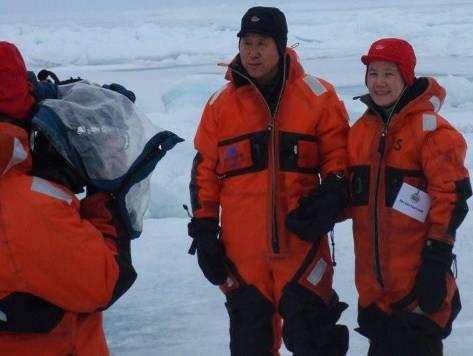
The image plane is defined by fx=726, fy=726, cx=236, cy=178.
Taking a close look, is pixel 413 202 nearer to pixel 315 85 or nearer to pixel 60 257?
pixel 315 85

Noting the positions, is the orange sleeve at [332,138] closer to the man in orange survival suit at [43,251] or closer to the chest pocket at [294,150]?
the chest pocket at [294,150]

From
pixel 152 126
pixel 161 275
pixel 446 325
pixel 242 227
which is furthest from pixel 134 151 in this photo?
pixel 161 275

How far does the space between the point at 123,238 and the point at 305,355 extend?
0.77 m

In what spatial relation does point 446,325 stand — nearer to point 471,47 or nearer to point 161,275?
point 161,275

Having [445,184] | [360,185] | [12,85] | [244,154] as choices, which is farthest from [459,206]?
[12,85]

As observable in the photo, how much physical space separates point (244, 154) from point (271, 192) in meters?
0.14

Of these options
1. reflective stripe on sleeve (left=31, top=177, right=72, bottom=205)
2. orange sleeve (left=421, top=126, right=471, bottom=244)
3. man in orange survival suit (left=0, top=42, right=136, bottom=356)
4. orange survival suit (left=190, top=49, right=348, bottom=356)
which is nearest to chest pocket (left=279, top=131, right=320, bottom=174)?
→ orange survival suit (left=190, top=49, right=348, bottom=356)

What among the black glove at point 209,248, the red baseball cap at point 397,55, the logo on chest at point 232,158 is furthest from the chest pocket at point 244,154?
the red baseball cap at point 397,55

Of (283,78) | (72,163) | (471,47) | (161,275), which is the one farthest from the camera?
(471,47)

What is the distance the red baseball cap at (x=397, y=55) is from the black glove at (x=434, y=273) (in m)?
0.49

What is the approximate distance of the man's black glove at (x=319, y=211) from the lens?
80.7 inches

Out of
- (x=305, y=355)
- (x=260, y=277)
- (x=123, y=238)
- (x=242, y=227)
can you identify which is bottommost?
(x=305, y=355)

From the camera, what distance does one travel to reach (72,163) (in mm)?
1544

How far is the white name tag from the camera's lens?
6.58ft
